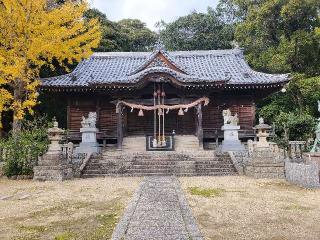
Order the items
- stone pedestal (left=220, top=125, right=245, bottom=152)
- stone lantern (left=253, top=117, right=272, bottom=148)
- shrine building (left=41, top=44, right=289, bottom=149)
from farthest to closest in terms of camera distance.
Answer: shrine building (left=41, top=44, right=289, bottom=149)
stone pedestal (left=220, top=125, right=245, bottom=152)
stone lantern (left=253, top=117, right=272, bottom=148)

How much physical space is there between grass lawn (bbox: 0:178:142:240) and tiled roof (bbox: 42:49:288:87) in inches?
341

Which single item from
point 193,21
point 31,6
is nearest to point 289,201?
point 31,6

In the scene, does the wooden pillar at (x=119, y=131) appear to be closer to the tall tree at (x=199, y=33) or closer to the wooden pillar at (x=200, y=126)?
the wooden pillar at (x=200, y=126)

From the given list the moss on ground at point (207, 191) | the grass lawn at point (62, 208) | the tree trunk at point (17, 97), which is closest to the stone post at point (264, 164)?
the moss on ground at point (207, 191)

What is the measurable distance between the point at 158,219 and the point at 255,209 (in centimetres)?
249

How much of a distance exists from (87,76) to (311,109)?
16935mm

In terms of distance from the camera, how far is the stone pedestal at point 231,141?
18281 millimetres

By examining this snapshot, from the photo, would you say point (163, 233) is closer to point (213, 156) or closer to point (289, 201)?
point (289, 201)

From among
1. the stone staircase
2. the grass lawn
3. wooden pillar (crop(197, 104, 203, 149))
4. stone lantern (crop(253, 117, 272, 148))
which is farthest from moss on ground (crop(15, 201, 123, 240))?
wooden pillar (crop(197, 104, 203, 149))

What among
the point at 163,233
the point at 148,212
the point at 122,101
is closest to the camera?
the point at 163,233

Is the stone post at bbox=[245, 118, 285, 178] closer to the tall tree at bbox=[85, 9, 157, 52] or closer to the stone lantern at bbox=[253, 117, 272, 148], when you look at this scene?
the stone lantern at bbox=[253, 117, 272, 148]

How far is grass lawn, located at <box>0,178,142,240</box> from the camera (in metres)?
5.75

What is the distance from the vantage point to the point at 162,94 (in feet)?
64.2

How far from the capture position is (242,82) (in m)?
20.1
